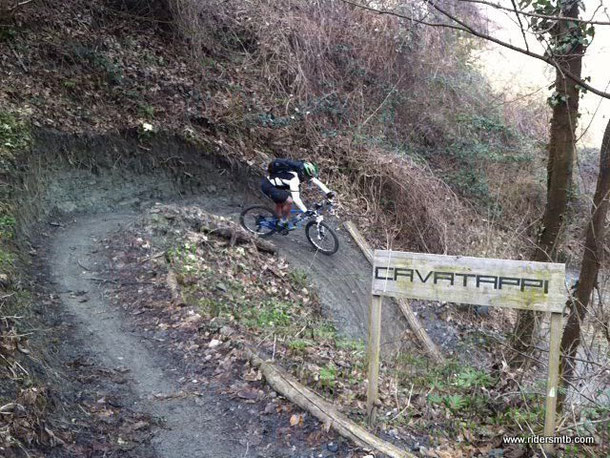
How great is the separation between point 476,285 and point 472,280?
5 centimetres

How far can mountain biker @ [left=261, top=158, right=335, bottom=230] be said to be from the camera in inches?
438

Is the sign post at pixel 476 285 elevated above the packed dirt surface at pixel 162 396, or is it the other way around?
the sign post at pixel 476 285

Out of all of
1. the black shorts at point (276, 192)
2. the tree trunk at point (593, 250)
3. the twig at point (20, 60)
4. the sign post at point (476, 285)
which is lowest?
the sign post at point (476, 285)

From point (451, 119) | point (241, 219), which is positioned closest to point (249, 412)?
point (241, 219)

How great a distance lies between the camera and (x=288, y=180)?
37.0 feet

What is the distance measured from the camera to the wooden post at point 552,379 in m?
4.16

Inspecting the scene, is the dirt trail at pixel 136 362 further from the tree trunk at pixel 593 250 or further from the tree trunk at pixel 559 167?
the tree trunk at pixel 559 167

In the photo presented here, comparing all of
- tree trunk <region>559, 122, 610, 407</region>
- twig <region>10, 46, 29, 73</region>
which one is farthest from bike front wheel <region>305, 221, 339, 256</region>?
twig <region>10, 46, 29, 73</region>

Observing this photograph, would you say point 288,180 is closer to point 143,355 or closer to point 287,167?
point 287,167

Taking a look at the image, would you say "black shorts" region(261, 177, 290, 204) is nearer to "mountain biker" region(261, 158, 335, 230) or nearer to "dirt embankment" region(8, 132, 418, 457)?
"mountain biker" region(261, 158, 335, 230)

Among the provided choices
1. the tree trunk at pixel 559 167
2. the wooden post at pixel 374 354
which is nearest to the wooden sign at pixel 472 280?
the wooden post at pixel 374 354

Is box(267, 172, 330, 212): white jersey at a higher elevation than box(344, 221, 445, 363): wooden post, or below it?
higher

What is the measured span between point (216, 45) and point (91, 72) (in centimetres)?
486

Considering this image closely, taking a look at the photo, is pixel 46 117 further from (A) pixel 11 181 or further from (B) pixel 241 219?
(B) pixel 241 219
